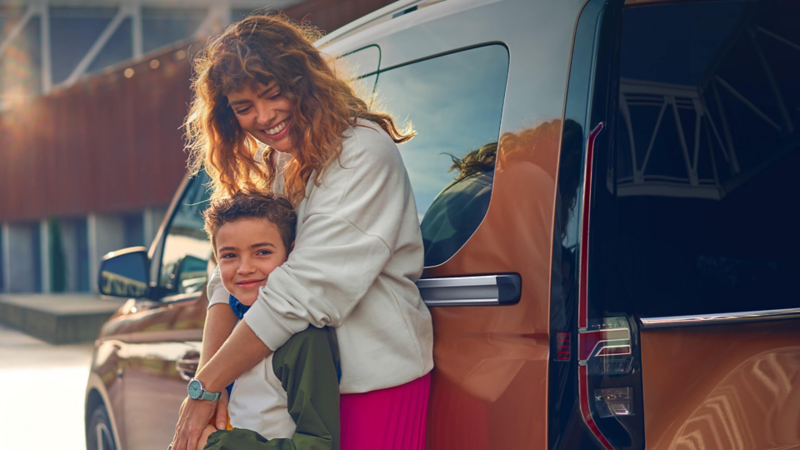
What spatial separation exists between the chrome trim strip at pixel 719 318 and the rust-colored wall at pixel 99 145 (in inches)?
372

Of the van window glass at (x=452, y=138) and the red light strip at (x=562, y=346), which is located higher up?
the van window glass at (x=452, y=138)

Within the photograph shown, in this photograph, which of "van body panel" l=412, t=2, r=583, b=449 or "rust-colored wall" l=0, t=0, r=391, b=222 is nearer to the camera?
"van body panel" l=412, t=2, r=583, b=449

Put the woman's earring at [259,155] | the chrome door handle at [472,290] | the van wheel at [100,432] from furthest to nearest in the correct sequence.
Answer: the van wheel at [100,432]
the woman's earring at [259,155]
the chrome door handle at [472,290]

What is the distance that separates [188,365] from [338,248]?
1213mm

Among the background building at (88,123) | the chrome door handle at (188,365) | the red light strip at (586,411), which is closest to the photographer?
the red light strip at (586,411)

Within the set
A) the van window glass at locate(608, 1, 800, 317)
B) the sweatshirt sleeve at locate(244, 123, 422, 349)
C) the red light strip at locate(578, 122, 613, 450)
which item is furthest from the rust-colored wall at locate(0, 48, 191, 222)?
the red light strip at locate(578, 122, 613, 450)

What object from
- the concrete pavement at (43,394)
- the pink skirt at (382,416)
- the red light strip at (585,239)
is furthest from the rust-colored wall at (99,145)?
the red light strip at (585,239)

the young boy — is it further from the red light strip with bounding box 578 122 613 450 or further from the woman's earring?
the red light strip with bounding box 578 122 613 450

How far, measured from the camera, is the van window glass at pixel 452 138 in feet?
5.95

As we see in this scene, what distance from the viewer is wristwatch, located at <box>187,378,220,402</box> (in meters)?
1.80

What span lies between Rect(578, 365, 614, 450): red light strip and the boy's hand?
85 cm

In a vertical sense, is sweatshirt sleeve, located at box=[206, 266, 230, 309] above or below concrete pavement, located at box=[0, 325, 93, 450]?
above

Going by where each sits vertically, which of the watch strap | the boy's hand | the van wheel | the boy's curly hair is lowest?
the van wheel

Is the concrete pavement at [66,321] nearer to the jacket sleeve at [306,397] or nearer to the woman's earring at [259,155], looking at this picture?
the woman's earring at [259,155]
